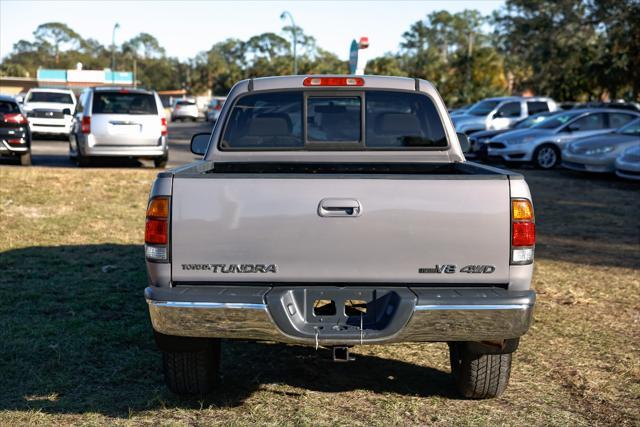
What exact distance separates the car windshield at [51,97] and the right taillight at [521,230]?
26.0 metres

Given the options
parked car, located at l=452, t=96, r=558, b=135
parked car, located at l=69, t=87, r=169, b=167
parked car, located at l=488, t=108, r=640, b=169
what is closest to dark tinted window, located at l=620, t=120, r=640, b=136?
parked car, located at l=488, t=108, r=640, b=169

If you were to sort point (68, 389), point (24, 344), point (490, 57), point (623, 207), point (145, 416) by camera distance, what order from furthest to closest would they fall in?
point (490, 57) → point (623, 207) → point (24, 344) → point (68, 389) → point (145, 416)

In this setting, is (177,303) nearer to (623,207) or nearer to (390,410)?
(390,410)

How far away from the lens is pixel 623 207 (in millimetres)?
14547

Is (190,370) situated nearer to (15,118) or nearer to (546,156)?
(15,118)

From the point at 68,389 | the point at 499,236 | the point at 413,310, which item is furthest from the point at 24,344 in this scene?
the point at 499,236

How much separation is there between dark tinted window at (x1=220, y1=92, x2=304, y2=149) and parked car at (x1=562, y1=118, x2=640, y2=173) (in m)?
14.1

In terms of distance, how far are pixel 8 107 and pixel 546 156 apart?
1239 centimetres

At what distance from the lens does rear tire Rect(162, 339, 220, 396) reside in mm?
4852

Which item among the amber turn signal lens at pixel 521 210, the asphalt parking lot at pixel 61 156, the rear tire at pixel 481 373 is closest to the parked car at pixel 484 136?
the asphalt parking lot at pixel 61 156

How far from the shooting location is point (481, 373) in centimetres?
496

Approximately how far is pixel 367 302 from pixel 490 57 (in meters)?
62.3

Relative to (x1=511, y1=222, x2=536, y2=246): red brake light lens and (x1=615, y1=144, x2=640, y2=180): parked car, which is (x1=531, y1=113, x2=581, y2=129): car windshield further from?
(x1=511, y1=222, x2=536, y2=246): red brake light lens

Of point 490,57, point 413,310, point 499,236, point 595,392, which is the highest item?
point 490,57
